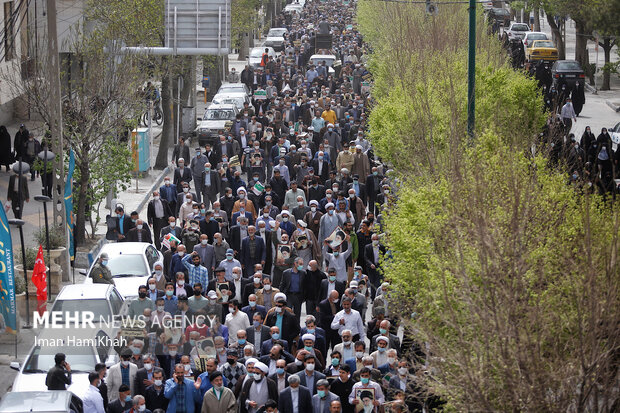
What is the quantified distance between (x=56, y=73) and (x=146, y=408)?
32.2 ft

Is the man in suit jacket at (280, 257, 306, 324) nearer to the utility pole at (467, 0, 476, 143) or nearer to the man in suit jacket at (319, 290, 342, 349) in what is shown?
the man in suit jacket at (319, 290, 342, 349)

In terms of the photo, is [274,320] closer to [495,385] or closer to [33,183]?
[495,385]

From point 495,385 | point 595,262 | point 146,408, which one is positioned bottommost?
point 146,408

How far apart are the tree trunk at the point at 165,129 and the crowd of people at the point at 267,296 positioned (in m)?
4.58

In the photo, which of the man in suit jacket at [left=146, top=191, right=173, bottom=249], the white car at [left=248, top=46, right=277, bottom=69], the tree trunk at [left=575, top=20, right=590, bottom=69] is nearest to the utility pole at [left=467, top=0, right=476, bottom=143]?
the man in suit jacket at [left=146, top=191, right=173, bottom=249]

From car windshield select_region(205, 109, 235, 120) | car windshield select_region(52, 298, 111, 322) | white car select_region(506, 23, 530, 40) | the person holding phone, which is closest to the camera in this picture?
the person holding phone

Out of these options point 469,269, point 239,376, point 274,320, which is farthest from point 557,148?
point 469,269

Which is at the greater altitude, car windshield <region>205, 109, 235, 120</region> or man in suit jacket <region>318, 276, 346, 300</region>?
car windshield <region>205, 109, 235, 120</region>

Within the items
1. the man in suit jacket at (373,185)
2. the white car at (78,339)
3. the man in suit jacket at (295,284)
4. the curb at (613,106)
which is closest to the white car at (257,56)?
the curb at (613,106)

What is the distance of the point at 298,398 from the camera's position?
14.7m

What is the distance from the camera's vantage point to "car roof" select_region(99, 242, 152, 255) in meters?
21.3

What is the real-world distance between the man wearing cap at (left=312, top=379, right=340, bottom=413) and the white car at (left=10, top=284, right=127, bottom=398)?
2.93 meters

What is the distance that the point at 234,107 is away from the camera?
41750 mm

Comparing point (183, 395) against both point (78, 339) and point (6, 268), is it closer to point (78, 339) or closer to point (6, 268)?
point (78, 339)
